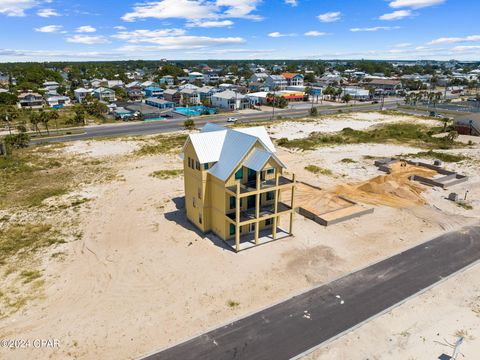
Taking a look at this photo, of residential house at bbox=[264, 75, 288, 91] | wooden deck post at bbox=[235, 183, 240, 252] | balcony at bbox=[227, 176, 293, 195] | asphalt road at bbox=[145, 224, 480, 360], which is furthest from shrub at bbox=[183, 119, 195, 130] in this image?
residential house at bbox=[264, 75, 288, 91]

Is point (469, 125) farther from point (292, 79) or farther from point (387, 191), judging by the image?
point (292, 79)

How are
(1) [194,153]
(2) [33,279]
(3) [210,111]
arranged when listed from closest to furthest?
(2) [33,279] → (1) [194,153] → (3) [210,111]

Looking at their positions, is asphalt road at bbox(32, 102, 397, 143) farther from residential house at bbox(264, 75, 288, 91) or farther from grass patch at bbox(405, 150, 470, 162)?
residential house at bbox(264, 75, 288, 91)

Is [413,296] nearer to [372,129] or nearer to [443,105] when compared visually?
[372,129]

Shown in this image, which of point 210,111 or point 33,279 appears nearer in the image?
point 33,279

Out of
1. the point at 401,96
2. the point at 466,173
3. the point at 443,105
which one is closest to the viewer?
the point at 466,173

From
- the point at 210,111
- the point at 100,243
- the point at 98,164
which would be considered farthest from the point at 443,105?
the point at 100,243
